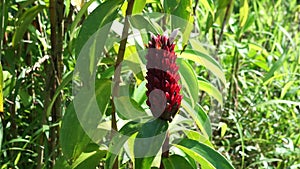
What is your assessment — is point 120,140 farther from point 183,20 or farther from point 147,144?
point 183,20

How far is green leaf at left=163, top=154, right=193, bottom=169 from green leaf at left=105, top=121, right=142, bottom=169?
9 centimetres

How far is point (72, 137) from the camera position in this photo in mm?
975

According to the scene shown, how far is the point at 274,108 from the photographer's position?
208cm

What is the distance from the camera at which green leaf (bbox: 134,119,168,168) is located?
0.92 m

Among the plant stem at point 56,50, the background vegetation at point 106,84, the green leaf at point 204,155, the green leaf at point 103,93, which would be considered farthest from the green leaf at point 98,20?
the plant stem at point 56,50

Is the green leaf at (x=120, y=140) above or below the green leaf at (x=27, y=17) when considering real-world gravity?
below

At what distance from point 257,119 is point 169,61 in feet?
3.85

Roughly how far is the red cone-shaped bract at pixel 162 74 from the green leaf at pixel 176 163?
104mm

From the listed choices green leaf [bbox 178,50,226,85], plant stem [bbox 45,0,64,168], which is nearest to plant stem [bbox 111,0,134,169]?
green leaf [bbox 178,50,226,85]

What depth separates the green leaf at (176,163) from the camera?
3.30 feet

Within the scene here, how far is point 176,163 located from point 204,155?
0.19 ft

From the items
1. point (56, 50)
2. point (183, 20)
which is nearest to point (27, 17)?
point (56, 50)

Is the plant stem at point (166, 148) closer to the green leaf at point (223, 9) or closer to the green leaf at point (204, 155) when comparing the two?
the green leaf at point (204, 155)

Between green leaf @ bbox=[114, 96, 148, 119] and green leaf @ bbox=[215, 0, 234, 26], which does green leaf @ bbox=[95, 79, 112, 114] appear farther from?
green leaf @ bbox=[215, 0, 234, 26]
